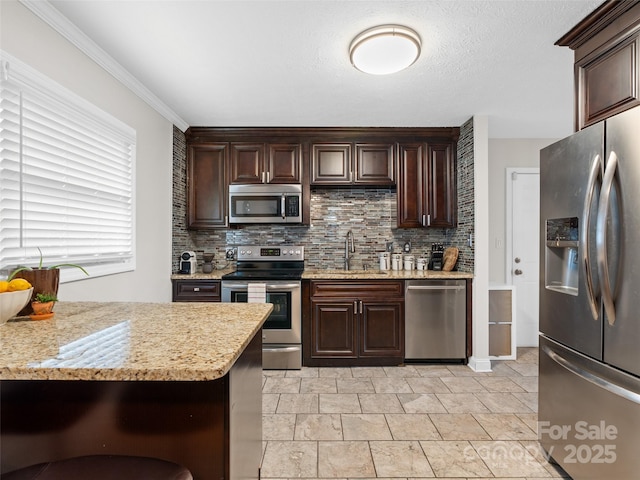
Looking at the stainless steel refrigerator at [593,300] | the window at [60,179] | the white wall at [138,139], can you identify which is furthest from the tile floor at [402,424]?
the window at [60,179]

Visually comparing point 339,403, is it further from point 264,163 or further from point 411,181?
point 264,163

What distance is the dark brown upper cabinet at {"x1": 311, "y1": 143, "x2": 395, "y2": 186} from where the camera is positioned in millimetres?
3660

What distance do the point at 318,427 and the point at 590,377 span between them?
1.57 metres

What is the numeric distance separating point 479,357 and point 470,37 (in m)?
2.75

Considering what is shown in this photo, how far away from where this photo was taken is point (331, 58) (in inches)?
88.0

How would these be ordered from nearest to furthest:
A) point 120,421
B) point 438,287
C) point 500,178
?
point 120,421 → point 438,287 → point 500,178

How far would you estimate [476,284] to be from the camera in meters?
3.28

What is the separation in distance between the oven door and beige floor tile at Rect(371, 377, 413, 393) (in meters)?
0.85

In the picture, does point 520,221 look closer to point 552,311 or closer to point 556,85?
point 556,85

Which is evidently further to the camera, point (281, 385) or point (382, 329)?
point (382, 329)

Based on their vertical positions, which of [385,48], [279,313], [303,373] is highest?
[385,48]

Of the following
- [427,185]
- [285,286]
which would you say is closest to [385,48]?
[427,185]

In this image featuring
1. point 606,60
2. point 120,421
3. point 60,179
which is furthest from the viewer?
point 60,179

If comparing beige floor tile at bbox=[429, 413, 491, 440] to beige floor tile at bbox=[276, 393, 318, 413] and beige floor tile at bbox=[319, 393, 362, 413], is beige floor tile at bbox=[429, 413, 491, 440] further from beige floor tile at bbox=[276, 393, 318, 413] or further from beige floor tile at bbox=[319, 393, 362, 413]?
beige floor tile at bbox=[276, 393, 318, 413]
